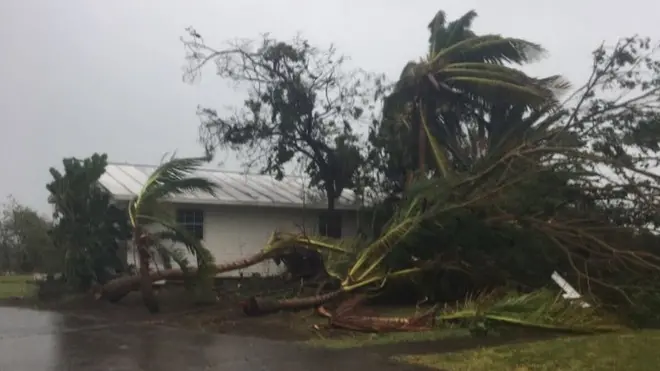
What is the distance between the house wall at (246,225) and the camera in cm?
2006

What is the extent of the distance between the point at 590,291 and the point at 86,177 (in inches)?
426

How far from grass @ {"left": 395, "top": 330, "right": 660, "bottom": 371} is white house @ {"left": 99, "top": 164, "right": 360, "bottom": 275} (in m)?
9.76

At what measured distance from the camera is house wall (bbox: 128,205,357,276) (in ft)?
65.8

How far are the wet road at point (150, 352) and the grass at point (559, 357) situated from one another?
706 mm

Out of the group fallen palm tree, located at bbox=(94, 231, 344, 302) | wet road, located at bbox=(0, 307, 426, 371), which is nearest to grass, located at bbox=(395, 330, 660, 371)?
wet road, located at bbox=(0, 307, 426, 371)

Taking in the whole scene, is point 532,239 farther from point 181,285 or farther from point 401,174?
point 181,285

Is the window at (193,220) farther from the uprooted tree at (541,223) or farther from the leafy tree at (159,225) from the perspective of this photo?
the uprooted tree at (541,223)

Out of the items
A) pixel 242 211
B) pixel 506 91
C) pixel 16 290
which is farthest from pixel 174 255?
pixel 16 290

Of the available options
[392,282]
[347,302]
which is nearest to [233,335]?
[347,302]

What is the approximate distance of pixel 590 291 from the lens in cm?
1168

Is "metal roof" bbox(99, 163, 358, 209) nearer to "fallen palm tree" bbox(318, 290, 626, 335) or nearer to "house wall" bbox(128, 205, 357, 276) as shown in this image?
"house wall" bbox(128, 205, 357, 276)

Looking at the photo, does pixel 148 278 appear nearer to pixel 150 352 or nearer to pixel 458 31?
pixel 150 352

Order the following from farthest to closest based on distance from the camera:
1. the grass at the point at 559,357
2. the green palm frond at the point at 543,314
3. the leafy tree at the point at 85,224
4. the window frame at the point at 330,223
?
the window frame at the point at 330,223
the leafy tree at the point at 85,224
the green palm frond at the point at 543,314
the grass at the point at 559,357

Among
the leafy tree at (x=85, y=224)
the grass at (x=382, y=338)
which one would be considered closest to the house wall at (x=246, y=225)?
the leafy tree at (x=85, y=224)
